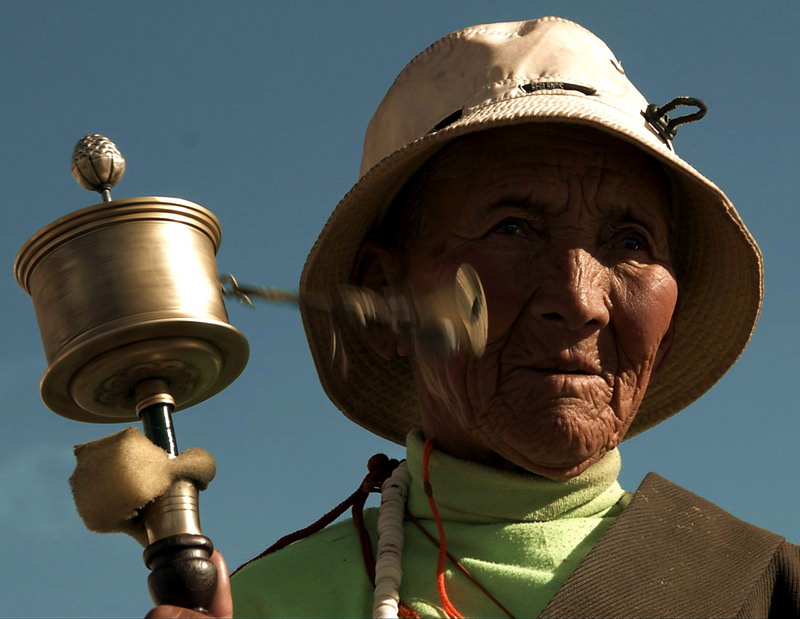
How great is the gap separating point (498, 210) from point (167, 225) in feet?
3.34

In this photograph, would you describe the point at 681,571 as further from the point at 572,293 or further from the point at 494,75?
the point at 494,75

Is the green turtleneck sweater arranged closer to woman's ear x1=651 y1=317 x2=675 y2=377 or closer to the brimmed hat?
woman's ear x1=651 y1=317 x2=675 y2=377

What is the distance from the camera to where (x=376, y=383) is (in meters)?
4.42

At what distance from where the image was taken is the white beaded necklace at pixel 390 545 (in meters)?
3.56

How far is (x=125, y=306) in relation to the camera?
2965mm

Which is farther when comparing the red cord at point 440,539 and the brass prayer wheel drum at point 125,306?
the red cord at point 440,539

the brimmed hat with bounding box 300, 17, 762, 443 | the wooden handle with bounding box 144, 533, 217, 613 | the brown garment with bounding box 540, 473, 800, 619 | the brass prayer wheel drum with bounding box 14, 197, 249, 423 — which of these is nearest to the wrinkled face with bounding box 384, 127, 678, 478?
the brimmed hat with bounding box 300, 17, 762, 443

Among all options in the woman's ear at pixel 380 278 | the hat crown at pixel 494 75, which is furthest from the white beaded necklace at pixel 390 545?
the hat crown at pixel 494 75

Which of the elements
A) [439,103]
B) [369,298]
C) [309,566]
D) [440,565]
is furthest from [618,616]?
[439,103]

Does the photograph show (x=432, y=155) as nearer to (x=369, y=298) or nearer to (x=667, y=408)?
(x=369, y=298)

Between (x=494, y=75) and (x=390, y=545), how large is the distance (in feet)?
4.24

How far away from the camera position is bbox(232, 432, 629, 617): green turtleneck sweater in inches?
143

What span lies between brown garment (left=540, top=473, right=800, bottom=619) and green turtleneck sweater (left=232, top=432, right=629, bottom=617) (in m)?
0.11

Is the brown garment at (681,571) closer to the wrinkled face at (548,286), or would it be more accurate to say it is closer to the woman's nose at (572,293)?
the wrinkled face at (548,286)
